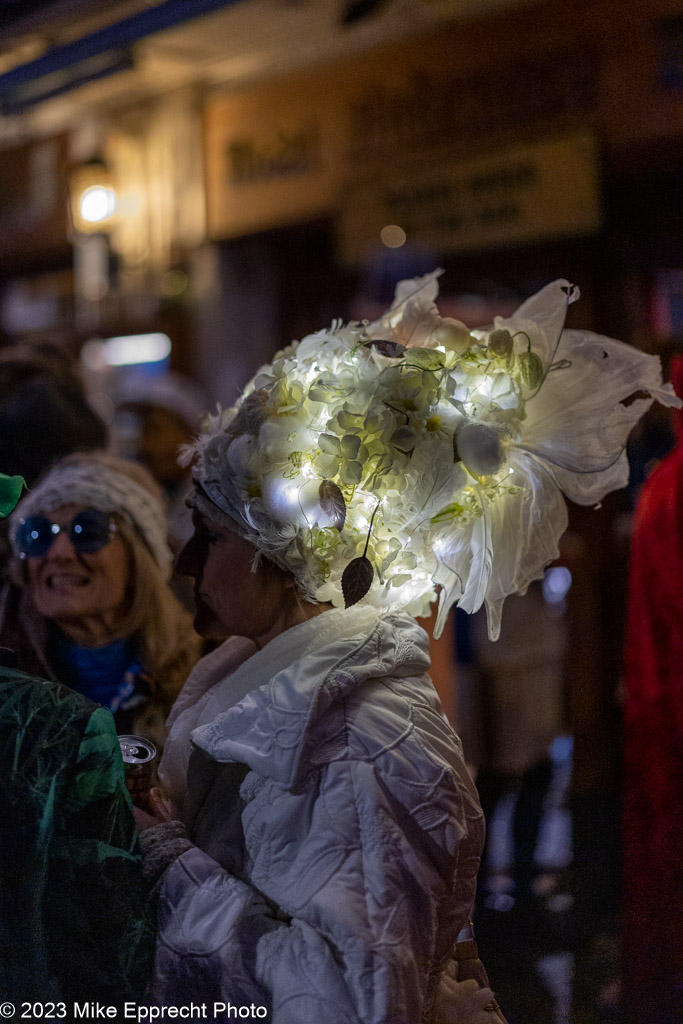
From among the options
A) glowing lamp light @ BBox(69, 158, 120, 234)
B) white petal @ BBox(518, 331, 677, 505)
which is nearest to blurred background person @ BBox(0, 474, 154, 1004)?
white petal @ BBox(518, 331, 677, 505)

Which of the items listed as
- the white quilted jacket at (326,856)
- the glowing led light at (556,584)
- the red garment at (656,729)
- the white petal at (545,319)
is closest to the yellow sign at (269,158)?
the glowing led light at (556,584)

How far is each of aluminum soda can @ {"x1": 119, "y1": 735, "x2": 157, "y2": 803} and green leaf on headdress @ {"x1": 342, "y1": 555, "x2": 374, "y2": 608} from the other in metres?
0.44

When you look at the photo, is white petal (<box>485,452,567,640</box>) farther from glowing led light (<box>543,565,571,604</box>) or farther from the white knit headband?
glowing led light (<box>543,565,571,604</box>)

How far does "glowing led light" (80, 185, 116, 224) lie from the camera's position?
17.3ft

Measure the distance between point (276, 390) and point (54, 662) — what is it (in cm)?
86

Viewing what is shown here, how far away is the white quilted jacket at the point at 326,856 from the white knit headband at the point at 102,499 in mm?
773

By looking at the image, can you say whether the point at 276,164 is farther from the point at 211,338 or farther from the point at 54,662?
the point at 54,662

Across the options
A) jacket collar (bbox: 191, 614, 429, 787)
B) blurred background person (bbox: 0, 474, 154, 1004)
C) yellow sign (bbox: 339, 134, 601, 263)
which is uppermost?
yellow sign (bbox: 339, 134, 601, 263)

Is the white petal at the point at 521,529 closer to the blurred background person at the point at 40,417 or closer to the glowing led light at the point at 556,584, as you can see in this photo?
the blurred background person at the point at 40,417

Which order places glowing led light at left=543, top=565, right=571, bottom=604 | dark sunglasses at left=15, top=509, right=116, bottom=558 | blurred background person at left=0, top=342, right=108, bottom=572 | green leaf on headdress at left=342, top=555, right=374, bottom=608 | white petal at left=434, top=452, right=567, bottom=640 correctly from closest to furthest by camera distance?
green leaf on headdress at left=342, top=555, right=374, bottom=608 < white petal at left=434, top=452, right=567, bottom=640 < dark sunglasses at left=15, top=509, right=116, bottom=558 < blurred background person at left=0, top=342, right=108, bottom=572 < glowing led light at left=543, top=565, right=571, bottom=604

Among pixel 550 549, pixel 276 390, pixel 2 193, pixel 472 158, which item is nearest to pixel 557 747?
pixel 472 158

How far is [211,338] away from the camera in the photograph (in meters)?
5.46

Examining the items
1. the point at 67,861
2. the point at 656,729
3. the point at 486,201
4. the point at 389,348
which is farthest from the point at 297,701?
the point at 486,201


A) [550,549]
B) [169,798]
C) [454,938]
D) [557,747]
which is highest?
[550,549]
